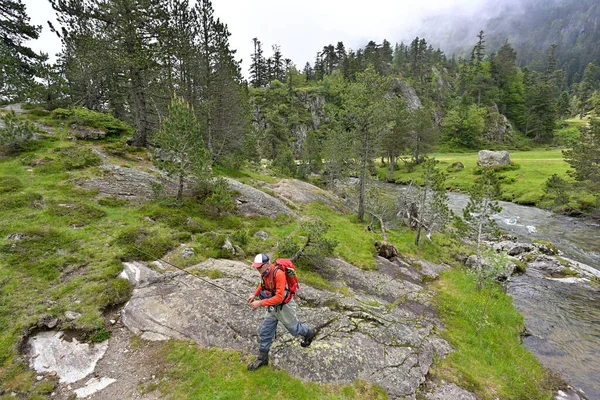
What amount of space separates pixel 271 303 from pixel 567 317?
18148 millimetres

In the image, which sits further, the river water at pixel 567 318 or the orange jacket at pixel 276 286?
the river water at pixel 567 318

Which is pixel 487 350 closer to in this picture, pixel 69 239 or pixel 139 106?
pixel 69 239

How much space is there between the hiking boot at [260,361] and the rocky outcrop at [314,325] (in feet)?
1.33

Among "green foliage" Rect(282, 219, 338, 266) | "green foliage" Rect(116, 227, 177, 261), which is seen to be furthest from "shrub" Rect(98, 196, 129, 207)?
"green foliage" Rect(282, 219, 338, 266)

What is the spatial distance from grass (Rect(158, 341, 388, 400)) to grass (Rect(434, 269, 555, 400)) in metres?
4.06

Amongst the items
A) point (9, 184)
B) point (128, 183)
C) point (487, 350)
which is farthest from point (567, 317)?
point (9, 184)

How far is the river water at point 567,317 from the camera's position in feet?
36.9

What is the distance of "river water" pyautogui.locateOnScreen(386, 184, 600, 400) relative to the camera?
11.3 metres

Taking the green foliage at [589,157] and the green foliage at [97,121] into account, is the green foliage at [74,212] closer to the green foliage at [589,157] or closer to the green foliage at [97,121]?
the green foliage at [97,121]

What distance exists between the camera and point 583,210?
36125mm

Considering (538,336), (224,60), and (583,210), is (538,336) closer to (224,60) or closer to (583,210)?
(583,210)

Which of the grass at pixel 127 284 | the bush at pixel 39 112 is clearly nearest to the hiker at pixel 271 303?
the grass at pixel 127 284

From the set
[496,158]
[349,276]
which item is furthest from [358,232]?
[496,158]

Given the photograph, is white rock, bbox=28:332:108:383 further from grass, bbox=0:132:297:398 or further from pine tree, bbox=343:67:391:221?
pine tree, bbox=343:67:391:221
